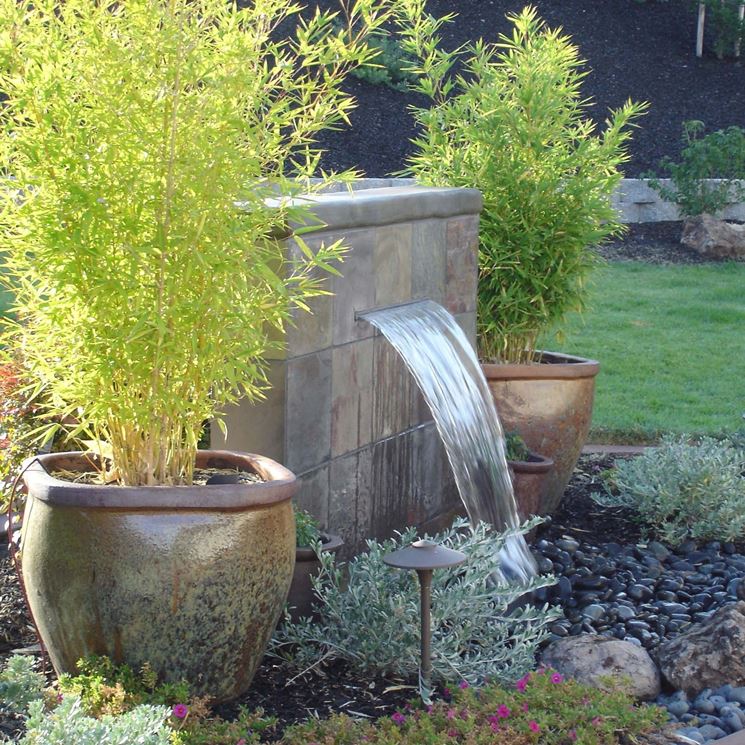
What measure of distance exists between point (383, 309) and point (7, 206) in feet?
6.05

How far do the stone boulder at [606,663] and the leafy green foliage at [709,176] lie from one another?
9.60m

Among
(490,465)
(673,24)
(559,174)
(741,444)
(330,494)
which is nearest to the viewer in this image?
(330,494)

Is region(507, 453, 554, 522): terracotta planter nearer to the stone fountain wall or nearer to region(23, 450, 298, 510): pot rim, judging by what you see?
the stone fountain wall

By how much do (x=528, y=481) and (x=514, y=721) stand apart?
2389mm

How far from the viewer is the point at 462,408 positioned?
16.6 feet

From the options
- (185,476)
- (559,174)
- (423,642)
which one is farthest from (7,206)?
(559,174)

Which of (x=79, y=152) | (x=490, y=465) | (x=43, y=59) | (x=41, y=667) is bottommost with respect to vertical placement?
(x=41, y=667)

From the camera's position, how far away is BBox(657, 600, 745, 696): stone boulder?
3879mm

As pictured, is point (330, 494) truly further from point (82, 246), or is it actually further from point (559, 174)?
point (559, 174)

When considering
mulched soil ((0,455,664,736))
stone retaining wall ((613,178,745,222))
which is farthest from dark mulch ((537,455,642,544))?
stone retaining wall ((613,178,745,222))

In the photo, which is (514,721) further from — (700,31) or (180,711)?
(700,31)

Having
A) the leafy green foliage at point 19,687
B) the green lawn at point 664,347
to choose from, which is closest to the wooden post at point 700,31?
the green lawn at point 664,347

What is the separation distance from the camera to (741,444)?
6.58 meters

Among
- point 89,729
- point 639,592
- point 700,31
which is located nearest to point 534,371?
point 639,592
